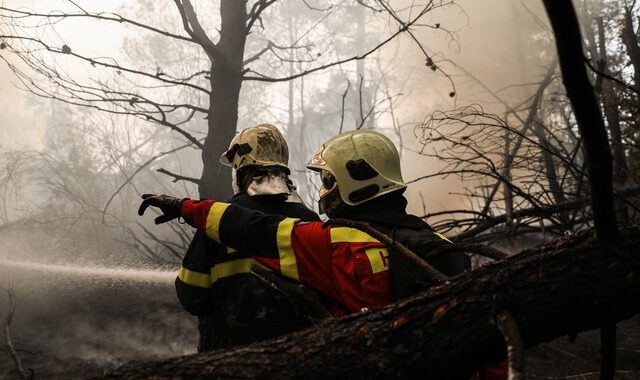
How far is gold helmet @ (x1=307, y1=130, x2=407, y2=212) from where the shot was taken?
96.7 inches

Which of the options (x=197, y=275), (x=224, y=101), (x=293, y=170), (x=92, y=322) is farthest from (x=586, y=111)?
(x=293, y=170)

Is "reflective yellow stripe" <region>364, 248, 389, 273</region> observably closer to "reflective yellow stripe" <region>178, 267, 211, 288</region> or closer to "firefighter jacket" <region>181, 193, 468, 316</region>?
"firefighter jacket" <region>181, 193, 468, 316</region>

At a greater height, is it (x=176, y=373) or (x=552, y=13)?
(x=552, y=13)

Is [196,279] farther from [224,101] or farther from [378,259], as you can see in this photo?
[224,101]

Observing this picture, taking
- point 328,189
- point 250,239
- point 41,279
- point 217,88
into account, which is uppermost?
point 217,88

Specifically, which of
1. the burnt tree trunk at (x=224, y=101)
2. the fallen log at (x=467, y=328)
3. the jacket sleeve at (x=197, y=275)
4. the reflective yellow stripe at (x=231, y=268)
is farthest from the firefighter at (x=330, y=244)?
the burnt tree trunk at (x=224, y=101)

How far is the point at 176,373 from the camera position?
105cm

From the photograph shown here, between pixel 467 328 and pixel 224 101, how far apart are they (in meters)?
4.18

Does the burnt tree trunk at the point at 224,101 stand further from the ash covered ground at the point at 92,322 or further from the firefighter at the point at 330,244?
the firefighter at the point at 330,244

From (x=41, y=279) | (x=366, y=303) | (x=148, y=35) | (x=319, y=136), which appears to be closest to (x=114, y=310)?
(x=41, y=279)

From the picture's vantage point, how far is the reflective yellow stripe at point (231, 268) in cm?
252

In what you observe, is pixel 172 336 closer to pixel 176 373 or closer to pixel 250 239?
pixel 250 239

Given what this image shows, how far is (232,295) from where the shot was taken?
256 centimetres

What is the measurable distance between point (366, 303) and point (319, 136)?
38.5m
